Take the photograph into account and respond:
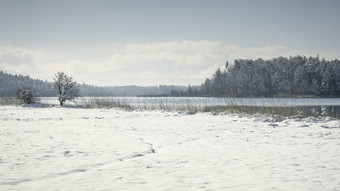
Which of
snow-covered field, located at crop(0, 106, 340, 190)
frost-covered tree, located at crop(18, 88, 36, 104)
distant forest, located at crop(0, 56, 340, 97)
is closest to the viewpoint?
snow-covered field, located at crop(0, 106, 340, 190)

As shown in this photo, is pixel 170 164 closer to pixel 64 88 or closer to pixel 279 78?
pixel 64 88

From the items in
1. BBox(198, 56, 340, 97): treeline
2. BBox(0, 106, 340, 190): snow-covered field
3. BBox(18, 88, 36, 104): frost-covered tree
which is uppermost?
BBox(198, 56, 340, 97): treeline

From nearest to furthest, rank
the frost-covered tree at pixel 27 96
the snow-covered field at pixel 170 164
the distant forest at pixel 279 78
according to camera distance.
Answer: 1. the snow-covered field at pixel 170 164
2. the frost-covered tree at pixel 27 96
3. the distant forest at pixel 279 78

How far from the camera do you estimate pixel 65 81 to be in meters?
28.5

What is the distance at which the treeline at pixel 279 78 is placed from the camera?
63.1m

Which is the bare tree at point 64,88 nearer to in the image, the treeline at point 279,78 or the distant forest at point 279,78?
the distant forest at point 279,78

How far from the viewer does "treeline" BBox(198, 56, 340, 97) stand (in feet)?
207

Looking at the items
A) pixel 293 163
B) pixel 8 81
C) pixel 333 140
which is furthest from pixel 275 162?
pixel 8 81

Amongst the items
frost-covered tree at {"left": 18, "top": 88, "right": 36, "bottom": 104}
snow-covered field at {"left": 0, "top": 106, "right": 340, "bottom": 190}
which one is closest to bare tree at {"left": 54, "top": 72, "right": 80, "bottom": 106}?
frost-covered tree at {"left": 18, "top": 88, "right": 36, "bottom": 104}

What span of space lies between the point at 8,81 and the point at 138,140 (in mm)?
146981

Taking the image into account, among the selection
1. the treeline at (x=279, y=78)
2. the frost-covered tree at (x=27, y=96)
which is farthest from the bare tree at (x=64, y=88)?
the treeline at (x=279, y=78)

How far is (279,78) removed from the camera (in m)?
71.6

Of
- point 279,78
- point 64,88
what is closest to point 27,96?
point 64,88

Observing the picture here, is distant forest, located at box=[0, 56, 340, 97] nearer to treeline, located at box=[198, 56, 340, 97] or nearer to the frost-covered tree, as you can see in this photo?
treeline, located at box=[198, 56, 340, 97]
